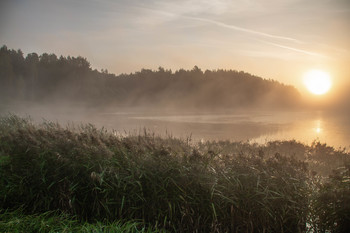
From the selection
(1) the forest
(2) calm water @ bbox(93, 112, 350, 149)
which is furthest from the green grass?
(1) the forest

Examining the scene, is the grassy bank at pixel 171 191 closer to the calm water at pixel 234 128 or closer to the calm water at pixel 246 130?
the calm water at pixel 234 128

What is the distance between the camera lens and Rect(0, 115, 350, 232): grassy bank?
4488 millimetres

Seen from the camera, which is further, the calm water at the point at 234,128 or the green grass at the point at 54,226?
the calm water at the point at 234,128

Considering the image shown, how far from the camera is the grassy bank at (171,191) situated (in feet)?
14.7

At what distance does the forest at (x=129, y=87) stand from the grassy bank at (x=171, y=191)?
117 feet

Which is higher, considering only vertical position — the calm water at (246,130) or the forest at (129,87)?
the forest at (129,87)

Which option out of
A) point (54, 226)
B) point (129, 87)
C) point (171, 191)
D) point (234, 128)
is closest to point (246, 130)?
point (234, 128)

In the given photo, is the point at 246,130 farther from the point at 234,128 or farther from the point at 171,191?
the point at 171,191

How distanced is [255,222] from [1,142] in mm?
6291

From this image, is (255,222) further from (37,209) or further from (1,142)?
(1,142)

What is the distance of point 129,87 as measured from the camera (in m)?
A: 58.8

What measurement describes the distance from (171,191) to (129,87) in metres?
55.2

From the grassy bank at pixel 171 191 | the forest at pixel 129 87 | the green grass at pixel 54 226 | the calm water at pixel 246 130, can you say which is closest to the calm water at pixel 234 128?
the calm water at pixel 246 130

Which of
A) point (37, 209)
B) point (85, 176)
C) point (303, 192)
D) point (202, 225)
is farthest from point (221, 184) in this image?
point (37, 209)
